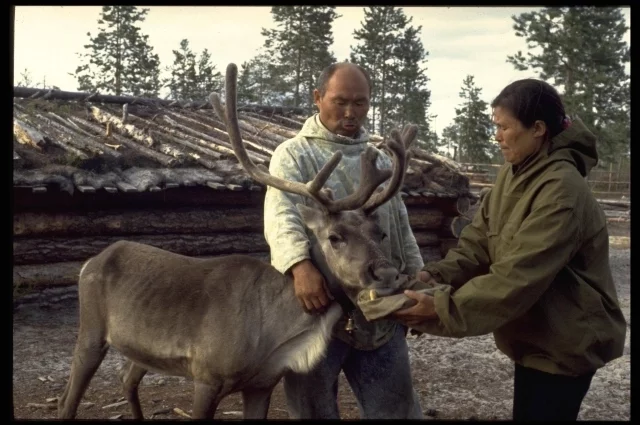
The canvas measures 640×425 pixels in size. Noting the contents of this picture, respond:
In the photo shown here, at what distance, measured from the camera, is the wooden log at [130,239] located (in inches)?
375

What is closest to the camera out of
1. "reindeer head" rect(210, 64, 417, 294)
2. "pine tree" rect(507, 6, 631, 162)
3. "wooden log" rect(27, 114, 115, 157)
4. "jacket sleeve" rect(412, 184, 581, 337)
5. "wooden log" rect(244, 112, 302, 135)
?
"jacket sleeve" rect(412, 184, 581, 337)

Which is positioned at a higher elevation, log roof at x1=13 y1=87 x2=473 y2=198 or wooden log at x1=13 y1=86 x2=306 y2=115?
wooden log at x1=13 y1=86 x2=306 y2=115

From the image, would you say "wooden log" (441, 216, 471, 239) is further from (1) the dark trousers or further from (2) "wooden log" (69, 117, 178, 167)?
(1) the dark trousers

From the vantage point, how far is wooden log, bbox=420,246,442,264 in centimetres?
1259

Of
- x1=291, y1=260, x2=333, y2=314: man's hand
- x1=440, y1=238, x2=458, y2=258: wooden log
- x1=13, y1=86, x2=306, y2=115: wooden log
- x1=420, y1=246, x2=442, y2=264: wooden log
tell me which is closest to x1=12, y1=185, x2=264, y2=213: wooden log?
x1=420, y1=246, x2=442, y2=264: wooden log

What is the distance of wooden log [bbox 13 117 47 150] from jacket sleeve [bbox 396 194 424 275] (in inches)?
284

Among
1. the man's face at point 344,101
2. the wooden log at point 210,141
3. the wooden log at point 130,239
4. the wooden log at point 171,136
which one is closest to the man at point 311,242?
the man's face at point 344,101

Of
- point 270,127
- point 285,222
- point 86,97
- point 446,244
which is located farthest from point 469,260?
point 86,97

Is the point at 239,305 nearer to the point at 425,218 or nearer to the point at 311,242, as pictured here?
the point at 311,242

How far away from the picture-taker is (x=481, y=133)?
33438 millimetres

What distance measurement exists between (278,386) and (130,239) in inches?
160

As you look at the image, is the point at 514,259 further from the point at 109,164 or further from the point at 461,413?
the point at 109,164

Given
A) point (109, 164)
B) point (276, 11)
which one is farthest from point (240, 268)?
point (276, 11)

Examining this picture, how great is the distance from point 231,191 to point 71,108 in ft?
15.2
